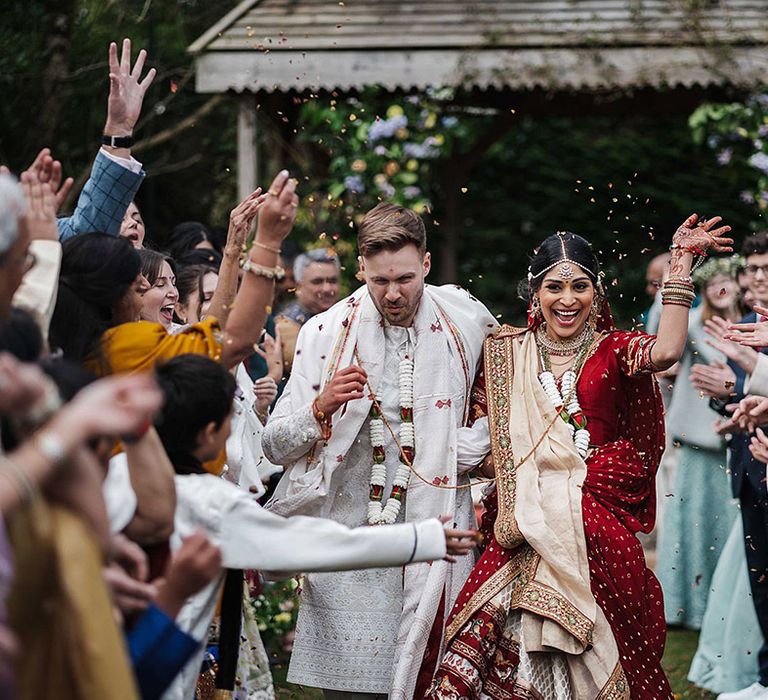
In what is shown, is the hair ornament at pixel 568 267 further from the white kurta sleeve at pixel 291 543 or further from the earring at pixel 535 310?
the white kurta sleeve at pixel 291 543

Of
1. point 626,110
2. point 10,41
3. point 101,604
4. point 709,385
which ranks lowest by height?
point 101,604

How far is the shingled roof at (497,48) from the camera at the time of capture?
1055cm

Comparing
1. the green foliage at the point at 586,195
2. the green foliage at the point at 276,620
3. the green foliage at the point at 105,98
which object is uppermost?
the green foliage at the point at 586,195

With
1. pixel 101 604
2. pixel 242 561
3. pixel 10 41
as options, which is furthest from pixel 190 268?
pixel 10 41

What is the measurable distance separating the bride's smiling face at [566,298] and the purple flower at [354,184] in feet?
18.0

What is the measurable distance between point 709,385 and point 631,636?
1.29m

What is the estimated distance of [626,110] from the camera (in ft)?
42.5

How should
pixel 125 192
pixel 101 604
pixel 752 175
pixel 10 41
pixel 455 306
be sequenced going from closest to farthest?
pixel 101 604 < pixel 125 192 < pixel 455 306 < pixel 10 41 < pixel 752 175

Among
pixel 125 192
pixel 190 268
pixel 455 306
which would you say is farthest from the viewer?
pixel 190 268

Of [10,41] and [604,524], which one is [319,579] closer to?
[604,524]

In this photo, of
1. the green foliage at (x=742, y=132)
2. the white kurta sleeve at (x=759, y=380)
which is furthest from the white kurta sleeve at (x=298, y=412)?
the green foliage at (x=742, y=132)

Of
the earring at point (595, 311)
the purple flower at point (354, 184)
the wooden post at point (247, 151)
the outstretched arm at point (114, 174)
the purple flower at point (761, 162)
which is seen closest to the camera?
the outstretched arm at point (114, 174)

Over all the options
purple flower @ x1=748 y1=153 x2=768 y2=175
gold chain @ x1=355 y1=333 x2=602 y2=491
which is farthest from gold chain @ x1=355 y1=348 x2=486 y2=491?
purple flower @ x1=748 y1=153 x2=768 y2=175

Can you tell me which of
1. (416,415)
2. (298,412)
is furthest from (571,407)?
(298,412)
